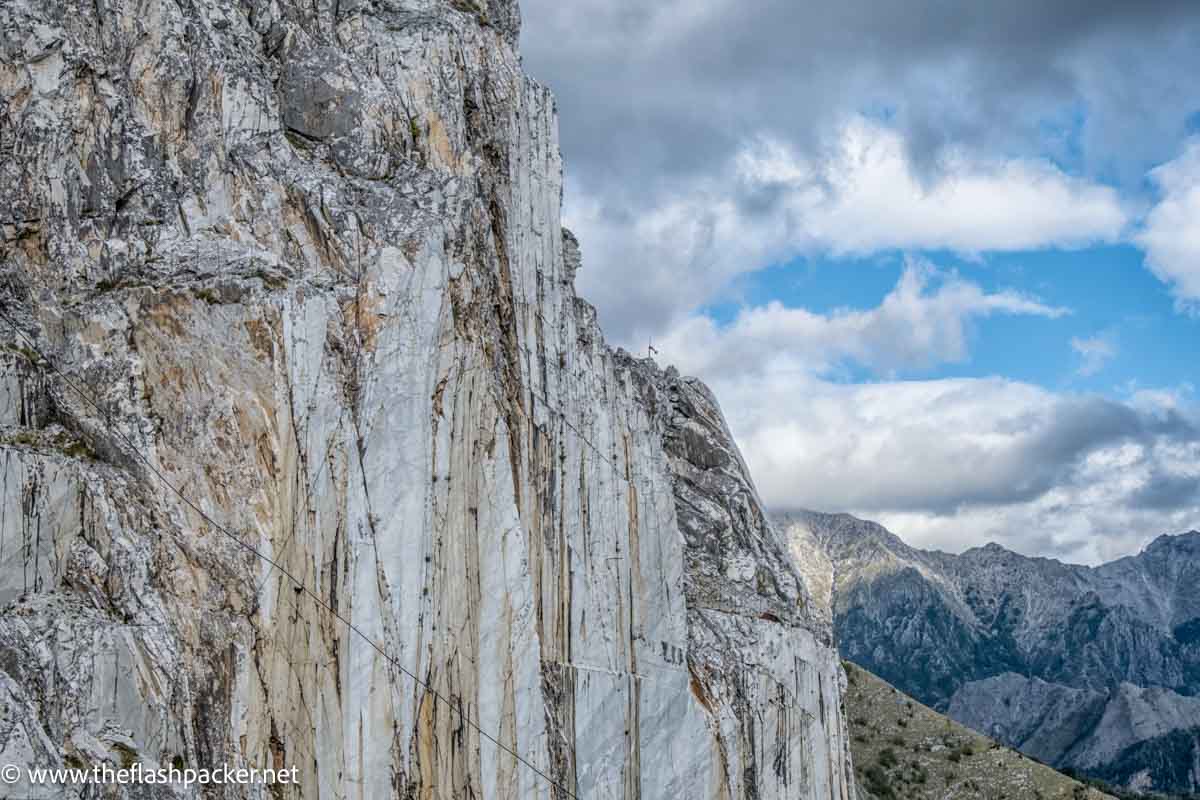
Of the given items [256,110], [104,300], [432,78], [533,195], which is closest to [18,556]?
[104,300]

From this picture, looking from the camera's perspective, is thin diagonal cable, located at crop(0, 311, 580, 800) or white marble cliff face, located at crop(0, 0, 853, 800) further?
thin diagonal cable, located at crop(0, 311, 580, 800)

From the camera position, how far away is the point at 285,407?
31781mm

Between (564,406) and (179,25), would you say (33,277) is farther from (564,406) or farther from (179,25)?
(564,406)

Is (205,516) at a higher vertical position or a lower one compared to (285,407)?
lower

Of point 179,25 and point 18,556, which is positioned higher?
point 179,25

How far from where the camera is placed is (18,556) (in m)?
28.7

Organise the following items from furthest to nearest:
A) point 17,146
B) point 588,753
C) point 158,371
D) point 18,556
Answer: point 588,753
point 17,146
point 158,371
point 18,556

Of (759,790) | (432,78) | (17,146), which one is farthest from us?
(759,790)

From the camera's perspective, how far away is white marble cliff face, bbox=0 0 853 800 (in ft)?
96.3

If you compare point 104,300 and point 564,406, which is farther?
point 564,406

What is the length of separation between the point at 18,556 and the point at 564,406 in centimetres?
2054

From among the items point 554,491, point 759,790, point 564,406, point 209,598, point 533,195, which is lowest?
point 759,790

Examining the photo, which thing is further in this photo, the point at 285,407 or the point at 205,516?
the point at 285,407

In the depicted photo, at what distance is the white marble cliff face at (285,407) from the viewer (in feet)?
96.3
